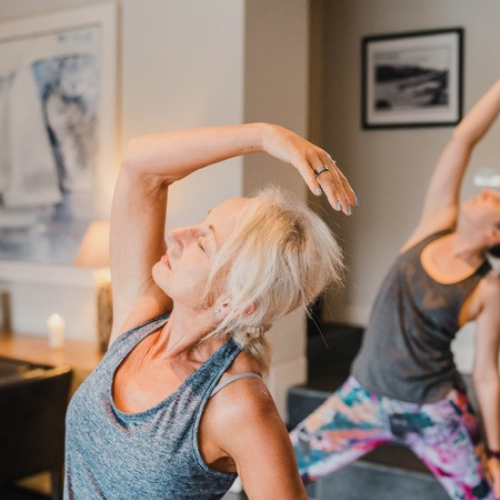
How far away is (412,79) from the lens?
4.77m

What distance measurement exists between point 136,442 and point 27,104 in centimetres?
325

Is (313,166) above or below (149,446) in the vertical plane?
above

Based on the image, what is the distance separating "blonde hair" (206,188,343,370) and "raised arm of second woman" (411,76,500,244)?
133cm

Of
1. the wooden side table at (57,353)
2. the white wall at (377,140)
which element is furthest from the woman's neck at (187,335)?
the white wall at (377,140)

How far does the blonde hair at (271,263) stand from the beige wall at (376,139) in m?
3.41

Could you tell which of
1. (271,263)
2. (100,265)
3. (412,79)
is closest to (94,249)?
(100,265)

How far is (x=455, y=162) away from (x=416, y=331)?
1.83ft

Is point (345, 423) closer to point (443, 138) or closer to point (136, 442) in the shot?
point (136, 442)

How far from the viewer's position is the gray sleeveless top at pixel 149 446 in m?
1.27

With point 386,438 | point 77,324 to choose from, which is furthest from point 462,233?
Result: point 77,324

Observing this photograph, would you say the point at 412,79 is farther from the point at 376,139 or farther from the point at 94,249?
the point at 94,249

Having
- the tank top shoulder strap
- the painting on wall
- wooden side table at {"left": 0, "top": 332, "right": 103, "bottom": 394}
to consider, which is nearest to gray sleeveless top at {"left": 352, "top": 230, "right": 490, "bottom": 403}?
the tank top shoulder strap

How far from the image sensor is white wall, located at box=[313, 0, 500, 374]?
4.60 m

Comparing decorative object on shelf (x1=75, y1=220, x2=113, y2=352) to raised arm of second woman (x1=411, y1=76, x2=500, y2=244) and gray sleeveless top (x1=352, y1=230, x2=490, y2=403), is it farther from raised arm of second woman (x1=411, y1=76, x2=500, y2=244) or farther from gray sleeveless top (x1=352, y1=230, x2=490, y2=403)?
raised arm of second woman (x1=411, y1=76, x2=500, y2=244)
